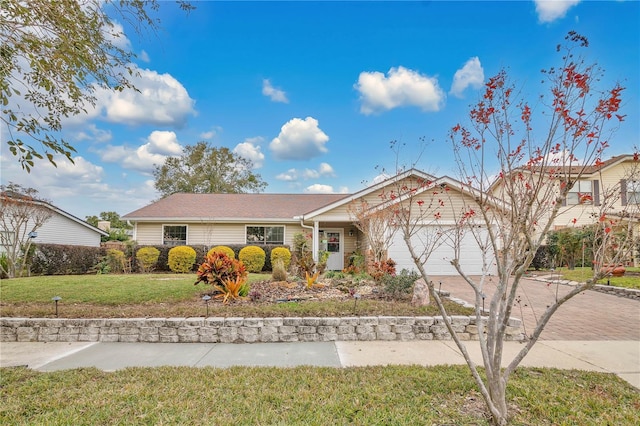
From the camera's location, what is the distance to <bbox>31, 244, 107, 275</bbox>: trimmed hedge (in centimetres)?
1398

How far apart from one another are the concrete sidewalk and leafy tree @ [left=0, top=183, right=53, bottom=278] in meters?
9.76

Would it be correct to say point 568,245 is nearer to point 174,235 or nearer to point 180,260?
point 180,260

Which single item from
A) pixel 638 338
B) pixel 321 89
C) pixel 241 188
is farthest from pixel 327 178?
pixel 638 338

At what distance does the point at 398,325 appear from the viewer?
6.00 m

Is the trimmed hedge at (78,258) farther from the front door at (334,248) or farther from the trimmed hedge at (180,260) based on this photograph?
the front door at (334,248)

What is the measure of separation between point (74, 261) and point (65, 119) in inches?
493

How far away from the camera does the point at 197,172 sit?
31969mm

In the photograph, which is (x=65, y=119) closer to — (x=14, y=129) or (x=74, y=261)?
(x=14, y=129)

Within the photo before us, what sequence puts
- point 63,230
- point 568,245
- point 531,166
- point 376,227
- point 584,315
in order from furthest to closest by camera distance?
point 63,230, point 568,245, point 376,227, point 584,315, point 531,166

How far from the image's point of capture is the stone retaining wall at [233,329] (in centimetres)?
590

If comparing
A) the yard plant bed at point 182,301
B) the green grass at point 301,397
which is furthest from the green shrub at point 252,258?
the green grass at point 301,397

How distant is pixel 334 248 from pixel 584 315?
11.3 meters

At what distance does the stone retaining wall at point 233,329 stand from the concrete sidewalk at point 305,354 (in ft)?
0.52

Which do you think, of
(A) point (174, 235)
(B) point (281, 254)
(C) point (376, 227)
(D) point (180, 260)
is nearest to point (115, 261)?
(D) point (180, 260)
